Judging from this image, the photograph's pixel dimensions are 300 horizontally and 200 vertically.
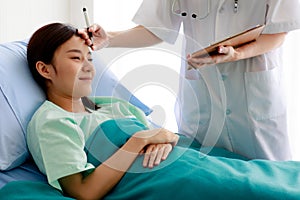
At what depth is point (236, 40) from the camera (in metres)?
1.19

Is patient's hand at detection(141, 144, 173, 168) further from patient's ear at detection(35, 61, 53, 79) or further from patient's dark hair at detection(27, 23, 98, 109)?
patient's ear at detection(35, 61, 53, 79)

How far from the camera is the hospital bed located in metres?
1.02

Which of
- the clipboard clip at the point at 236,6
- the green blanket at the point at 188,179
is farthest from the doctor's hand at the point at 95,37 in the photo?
the clipboard clip at the point at 236,6

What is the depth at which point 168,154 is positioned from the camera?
1190mm

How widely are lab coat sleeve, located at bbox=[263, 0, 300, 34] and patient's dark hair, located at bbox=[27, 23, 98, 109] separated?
23.9 inches

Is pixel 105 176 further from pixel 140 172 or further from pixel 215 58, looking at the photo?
pixel 215 58

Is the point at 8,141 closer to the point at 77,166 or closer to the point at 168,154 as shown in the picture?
the point at 77,166

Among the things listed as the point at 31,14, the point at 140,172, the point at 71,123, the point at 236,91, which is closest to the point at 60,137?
the point at 71,123

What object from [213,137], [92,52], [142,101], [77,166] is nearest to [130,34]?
[92,52]

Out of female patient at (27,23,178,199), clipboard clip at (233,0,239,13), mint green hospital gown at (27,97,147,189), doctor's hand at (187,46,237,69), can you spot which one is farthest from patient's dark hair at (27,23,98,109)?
clipboard clip at (233,0,239,13)

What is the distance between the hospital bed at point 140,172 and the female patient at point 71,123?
34mm

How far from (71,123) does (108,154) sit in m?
0.14

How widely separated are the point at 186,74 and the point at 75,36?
14.7 inches

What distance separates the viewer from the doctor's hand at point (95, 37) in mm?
1352
